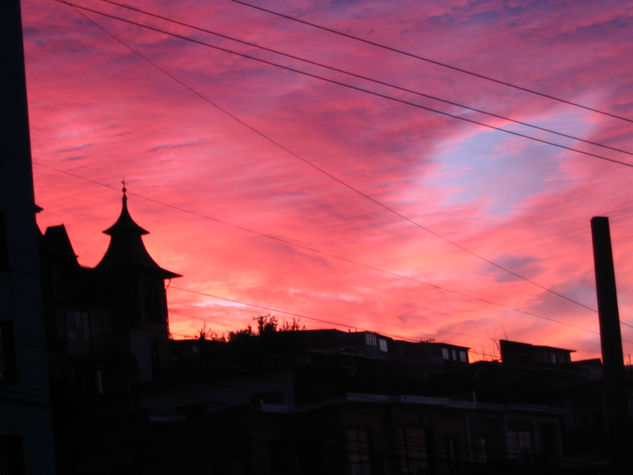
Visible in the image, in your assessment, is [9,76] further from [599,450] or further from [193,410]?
[599,450]

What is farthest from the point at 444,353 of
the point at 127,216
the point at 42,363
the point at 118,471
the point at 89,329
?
the point at 42,363

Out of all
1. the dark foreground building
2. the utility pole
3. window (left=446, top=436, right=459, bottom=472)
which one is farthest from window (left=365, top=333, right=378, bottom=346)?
the utility pole

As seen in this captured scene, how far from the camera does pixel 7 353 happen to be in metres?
32.7

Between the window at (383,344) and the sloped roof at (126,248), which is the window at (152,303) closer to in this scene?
the sloped roof at (126,248)

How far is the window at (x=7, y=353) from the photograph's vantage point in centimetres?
3231

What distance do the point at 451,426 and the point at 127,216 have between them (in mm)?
44957

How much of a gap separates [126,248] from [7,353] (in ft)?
180

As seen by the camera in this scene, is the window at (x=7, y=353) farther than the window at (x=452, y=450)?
No

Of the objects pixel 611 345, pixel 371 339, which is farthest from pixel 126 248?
pixel 611 345

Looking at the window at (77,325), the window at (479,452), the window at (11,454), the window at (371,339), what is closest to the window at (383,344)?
the window at (371,339)

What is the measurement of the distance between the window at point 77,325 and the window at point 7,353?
38856mm

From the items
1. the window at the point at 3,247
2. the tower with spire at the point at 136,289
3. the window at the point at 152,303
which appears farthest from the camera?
the window at the point at 152,303

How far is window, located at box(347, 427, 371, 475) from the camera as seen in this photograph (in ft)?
147

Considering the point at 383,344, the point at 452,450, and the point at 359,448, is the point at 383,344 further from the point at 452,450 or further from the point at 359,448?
the point at 359,448
